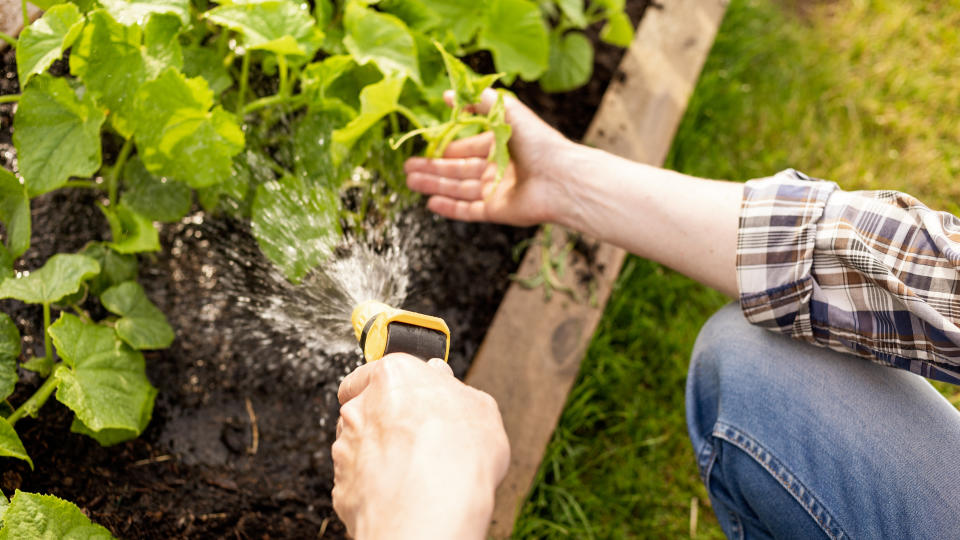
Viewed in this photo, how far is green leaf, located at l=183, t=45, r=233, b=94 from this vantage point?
1.02 m

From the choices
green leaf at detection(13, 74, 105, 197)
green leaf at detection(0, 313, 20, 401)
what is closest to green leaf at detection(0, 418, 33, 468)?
green leaf at detection(0, 313, 20, 401)

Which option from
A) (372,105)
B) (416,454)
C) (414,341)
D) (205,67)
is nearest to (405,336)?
(414,341)

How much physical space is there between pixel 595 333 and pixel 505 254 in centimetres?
24

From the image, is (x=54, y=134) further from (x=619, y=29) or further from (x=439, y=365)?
(x=619, y=29)

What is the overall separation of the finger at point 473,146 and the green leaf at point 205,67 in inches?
13.7

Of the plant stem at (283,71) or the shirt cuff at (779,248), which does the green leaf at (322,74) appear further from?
the shirt cuff at (779,248)

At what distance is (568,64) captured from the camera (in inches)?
52.6

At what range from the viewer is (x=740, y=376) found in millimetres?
943

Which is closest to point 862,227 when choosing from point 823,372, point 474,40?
point 823,372

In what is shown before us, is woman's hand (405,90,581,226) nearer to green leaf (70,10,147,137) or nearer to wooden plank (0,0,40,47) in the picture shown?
green leaf (70,10,147,137)


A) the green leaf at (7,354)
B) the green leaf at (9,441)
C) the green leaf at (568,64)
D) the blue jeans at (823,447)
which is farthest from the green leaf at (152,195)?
the blue jeans at (823,447)

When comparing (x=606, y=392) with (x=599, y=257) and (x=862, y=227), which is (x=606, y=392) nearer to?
(x=599, y=257)

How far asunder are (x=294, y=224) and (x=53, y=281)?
1.01 ft

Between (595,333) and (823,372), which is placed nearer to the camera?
(823,372)
